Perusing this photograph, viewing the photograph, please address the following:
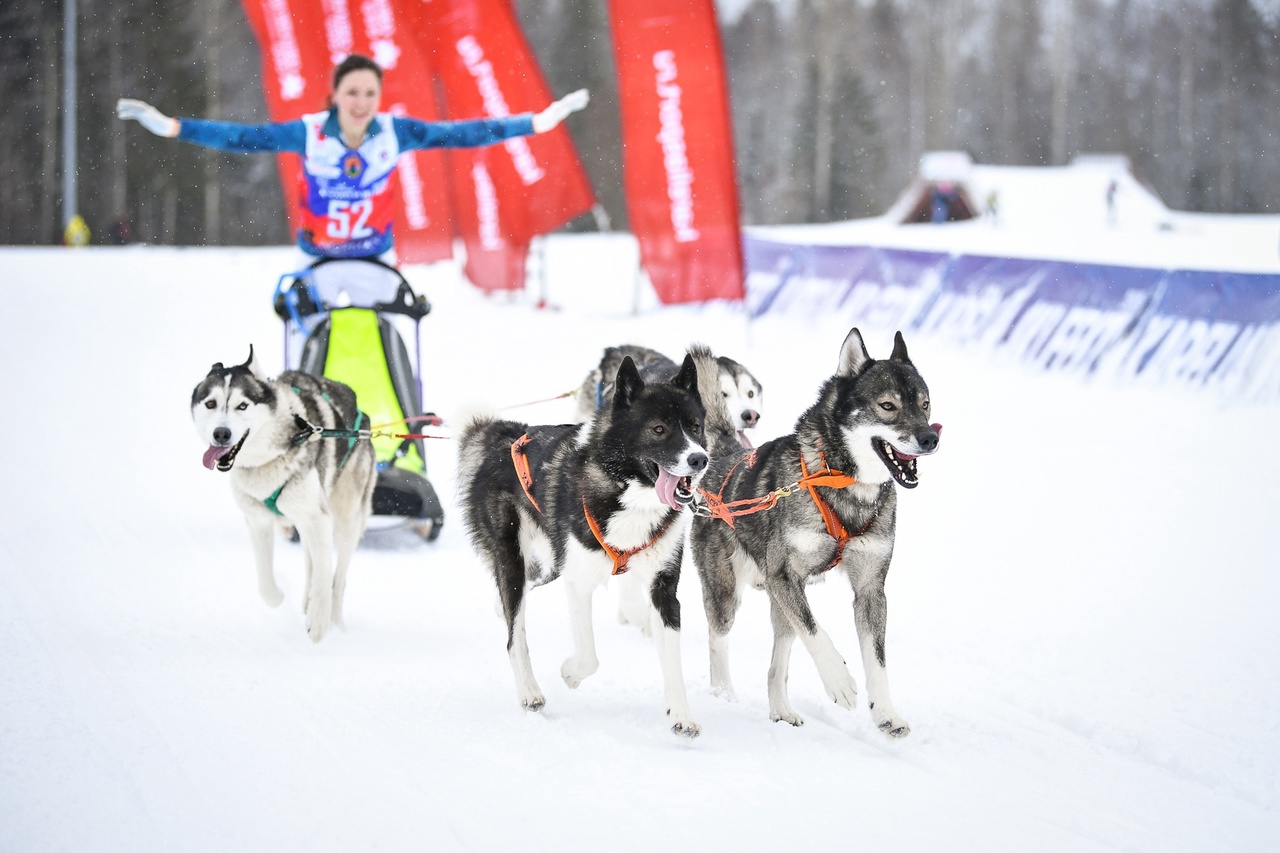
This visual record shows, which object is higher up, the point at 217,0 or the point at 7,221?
the point at 217,0

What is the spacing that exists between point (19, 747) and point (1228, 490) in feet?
16.9

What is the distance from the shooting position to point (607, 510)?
118 inches

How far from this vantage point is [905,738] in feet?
9.59

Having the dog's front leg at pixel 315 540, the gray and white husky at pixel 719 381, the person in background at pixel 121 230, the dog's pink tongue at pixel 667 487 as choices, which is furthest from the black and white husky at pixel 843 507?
the person in background at pixel 121 230

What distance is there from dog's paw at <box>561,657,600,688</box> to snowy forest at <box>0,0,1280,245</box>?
28464 mm

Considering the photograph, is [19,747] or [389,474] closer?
[19,747]


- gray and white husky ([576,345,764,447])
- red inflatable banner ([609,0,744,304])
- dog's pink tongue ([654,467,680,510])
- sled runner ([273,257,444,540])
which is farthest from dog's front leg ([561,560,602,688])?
red inflatable banner ([609,0,744,304])

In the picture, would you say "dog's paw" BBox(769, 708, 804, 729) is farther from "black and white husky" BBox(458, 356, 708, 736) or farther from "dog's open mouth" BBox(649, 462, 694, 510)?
"dog's open mouth" BBox(649, 462, 694, 510)

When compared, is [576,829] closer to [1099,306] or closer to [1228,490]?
[1228,490]

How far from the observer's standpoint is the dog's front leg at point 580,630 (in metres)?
3.12

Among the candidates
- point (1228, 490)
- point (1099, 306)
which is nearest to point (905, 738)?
point (1228, 490)

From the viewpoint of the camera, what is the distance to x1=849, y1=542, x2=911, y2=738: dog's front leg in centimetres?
288

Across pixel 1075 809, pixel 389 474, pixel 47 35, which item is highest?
pixel 47 35

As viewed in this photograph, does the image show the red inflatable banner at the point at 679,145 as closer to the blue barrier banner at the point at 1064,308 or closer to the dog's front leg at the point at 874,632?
the blue barrier banner at the point at 1064,308
